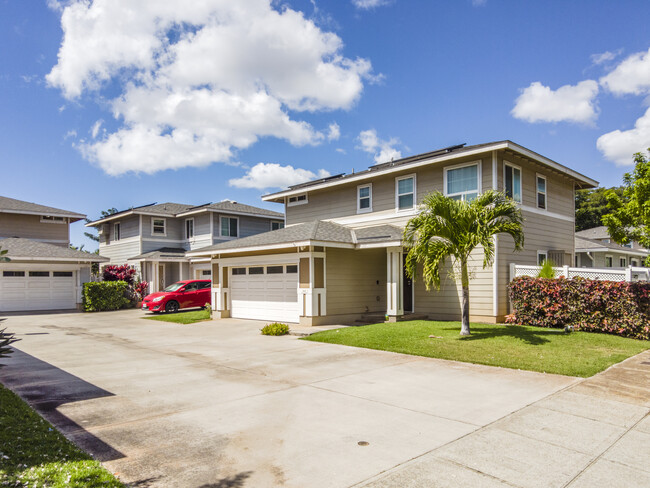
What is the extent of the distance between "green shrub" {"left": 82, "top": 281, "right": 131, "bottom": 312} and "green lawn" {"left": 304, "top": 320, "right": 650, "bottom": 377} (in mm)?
16613

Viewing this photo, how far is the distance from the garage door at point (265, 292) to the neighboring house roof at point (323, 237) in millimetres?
1151

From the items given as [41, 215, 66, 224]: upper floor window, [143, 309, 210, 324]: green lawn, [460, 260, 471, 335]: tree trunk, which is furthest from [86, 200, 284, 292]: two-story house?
[460, 260, 471, 335]: tree trunk

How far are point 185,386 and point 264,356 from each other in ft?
9.83

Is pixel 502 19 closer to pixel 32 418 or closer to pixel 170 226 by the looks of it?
pixel 32 418

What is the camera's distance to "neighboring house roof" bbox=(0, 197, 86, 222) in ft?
88.3

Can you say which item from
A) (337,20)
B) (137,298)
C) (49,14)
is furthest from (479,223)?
(137,298)

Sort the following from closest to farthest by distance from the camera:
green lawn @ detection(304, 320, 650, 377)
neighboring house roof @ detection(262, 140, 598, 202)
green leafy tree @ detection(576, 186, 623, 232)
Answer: green lawn @ detection(304, 320, 650, 377)
neighboring house roof @ detection(262, 140, 598, 202)
green leafy tree @ detection(576, 186, 623, 232)

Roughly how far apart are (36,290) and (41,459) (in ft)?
79.8

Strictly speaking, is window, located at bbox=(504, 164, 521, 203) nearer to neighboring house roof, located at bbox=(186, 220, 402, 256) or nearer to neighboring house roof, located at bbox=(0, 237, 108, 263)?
neighboring house roof, located at bbox=(186, 220, 402, 256)

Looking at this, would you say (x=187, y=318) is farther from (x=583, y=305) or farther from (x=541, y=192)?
(x=541, y=192)

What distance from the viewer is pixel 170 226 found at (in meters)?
29.9

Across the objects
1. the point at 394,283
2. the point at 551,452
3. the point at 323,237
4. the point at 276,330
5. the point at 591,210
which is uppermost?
the point at 591,210

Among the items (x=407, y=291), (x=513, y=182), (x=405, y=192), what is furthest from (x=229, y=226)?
(x=513, y=182)

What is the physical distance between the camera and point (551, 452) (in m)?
4.58
